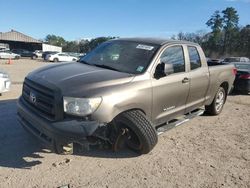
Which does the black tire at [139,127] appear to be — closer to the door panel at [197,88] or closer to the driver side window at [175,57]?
the driver side window at [175,57]

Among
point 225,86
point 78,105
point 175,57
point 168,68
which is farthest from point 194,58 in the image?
point 78,105

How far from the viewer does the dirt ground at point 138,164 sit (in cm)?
409

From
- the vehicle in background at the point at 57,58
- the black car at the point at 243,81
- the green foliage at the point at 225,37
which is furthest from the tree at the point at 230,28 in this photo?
the black car at the point at 243,81

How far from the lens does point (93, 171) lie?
4.34 m

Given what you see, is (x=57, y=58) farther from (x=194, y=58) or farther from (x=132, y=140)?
(x=132, y=140)

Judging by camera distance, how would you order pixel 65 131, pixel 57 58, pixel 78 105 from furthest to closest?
1. pixel 57 58
2. pixel 78 105
3. pixel 65 131

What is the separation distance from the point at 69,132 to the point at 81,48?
116422 mm

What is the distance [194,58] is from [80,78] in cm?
295

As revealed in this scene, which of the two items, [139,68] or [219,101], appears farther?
[219,101]

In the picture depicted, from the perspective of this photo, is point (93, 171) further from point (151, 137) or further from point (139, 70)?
point (139, 70)

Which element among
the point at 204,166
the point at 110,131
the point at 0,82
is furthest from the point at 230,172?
the point at 0,82

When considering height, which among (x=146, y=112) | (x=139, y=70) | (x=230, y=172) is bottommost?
(x=230, y=172)

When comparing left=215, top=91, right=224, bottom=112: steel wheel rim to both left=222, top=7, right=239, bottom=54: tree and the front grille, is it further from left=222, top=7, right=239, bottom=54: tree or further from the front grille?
left=222, top=7, right=239, bottom=54: tree

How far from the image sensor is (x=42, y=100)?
4.38 metres
